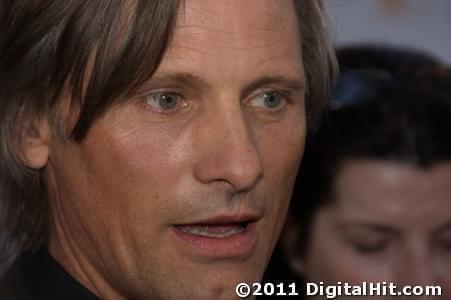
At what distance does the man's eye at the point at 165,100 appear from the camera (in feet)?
6.02

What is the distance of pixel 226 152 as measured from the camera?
1806 millimetres

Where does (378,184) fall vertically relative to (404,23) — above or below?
below

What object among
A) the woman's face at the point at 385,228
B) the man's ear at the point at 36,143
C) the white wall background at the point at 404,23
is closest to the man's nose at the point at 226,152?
the man's ear at the point at 36,143

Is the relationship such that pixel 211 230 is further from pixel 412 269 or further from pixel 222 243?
pixel 412 269

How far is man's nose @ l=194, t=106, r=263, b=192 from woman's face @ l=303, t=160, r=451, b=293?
0.89 meters

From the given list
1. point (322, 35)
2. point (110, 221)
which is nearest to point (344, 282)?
point (322, 35)

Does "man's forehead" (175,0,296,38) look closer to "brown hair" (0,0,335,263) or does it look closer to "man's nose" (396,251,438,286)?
"brown hair" (0,0,335,263)

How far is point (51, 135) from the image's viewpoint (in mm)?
1926

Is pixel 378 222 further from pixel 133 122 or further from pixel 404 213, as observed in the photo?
pixel 133 122

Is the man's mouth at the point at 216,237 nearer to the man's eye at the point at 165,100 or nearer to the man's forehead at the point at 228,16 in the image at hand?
the man's eye at the point at 165,100

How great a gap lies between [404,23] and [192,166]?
1.98 meters

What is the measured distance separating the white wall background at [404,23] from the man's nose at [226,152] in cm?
170

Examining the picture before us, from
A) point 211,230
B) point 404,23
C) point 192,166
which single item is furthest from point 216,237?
point 404,23

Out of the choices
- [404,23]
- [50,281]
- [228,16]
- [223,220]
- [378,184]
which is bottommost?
[50,281]
